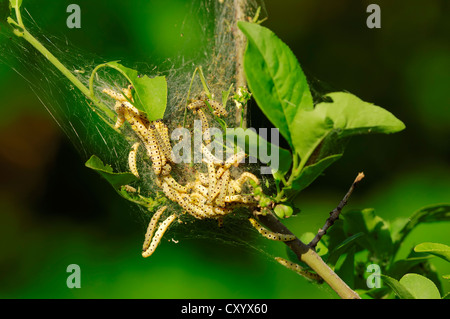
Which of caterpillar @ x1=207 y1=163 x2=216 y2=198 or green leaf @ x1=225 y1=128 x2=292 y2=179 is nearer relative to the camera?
green leaf @ x1=225 y1=128 x2=292 y2=179

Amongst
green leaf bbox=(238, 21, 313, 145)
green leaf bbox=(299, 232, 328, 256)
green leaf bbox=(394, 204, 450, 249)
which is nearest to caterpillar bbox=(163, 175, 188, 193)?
green leaf bbox=(238, 21, 313, 145)

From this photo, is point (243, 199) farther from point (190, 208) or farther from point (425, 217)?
point (425, 217)

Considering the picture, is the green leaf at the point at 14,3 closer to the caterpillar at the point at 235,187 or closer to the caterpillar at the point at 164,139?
the caterpillar at the point at 164,139

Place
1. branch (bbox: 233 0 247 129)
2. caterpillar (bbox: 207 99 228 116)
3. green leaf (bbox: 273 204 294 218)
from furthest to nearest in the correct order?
branch (bbox: 233 0 247 129), caterpillar (bbox: 207 99 228 116), green leaf (bbox: 273 204 294 218)

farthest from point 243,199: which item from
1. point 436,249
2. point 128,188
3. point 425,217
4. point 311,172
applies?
point 425,217

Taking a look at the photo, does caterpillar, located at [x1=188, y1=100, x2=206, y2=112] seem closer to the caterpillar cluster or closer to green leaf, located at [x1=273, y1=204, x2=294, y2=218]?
the caterpillar cluster

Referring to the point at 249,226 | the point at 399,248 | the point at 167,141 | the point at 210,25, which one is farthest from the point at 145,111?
the point at 210,25

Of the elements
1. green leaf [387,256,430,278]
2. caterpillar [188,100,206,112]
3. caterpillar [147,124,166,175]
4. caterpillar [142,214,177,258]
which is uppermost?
caterpillar [188,100,206,112]
